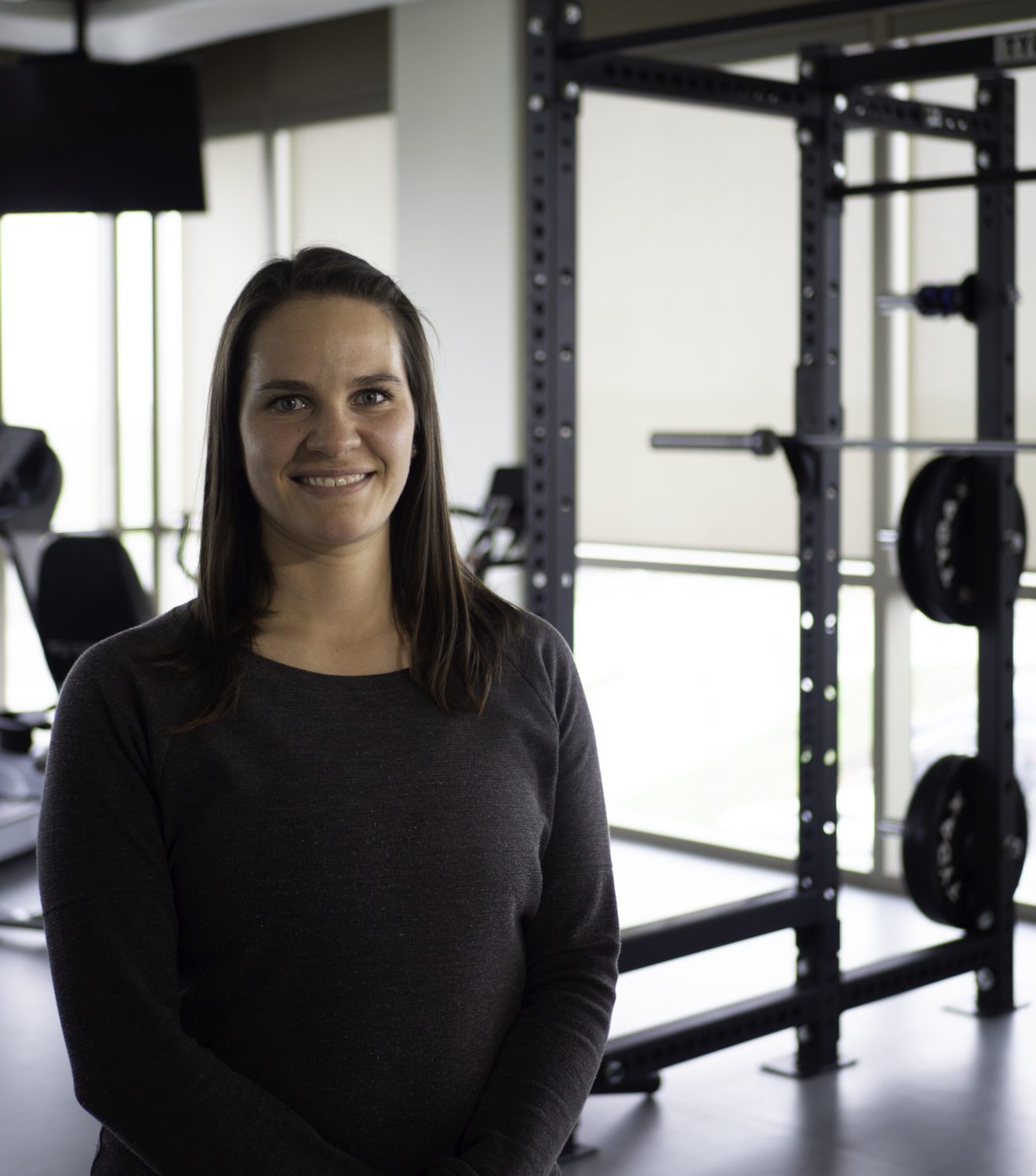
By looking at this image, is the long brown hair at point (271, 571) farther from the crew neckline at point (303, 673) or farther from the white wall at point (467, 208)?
the white wall at point (467, 208)

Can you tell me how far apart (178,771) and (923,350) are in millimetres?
3857

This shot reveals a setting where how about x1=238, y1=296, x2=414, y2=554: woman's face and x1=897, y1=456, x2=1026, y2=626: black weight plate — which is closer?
x1=238, y1=296, x2=414, y2=554: woman's face

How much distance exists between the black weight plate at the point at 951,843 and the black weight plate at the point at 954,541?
366 mm

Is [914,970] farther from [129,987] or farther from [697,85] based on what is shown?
[129,987]

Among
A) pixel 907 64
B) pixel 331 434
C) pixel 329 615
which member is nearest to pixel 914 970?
pixel 907 64

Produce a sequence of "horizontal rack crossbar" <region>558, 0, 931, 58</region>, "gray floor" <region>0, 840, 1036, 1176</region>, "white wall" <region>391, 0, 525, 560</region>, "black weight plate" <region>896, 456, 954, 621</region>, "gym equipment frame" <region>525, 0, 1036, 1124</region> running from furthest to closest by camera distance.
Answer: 1. "white wall" <region>391, 0, 525, 560</region>
2. "black weight plate" <region>896, 456, 954, 621</region>
3. "gray floor" <region>0, 840, 1036, 1176</region>
4. "gym equipment frame" <region>525, 0, 1036, 1124</region>
5. "horizontal rack crossbar" <region>558, 0, 931, 58</region>

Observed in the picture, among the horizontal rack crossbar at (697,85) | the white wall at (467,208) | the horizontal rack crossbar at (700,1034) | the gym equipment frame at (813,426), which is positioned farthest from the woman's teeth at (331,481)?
the white wall at (467,208)

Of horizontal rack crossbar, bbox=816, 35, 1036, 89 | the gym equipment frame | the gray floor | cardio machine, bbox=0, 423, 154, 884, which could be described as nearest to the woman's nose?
the gym equipment frame

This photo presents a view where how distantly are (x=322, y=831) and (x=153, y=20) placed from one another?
5346 millimetres

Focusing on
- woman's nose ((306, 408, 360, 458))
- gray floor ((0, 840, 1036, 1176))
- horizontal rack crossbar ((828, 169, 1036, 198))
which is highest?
horizontal rack crossbar ((828, 169, 1036, 198))

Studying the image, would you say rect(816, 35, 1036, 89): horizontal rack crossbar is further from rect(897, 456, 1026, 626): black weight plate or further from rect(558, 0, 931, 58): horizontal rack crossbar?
rect(897, 456, 1026, 626): black weight plate

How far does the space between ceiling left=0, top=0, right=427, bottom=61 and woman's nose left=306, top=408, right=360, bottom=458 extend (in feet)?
15.3

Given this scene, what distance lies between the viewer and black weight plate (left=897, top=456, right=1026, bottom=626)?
3.45 meters

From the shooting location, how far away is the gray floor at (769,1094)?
2.96 meters
